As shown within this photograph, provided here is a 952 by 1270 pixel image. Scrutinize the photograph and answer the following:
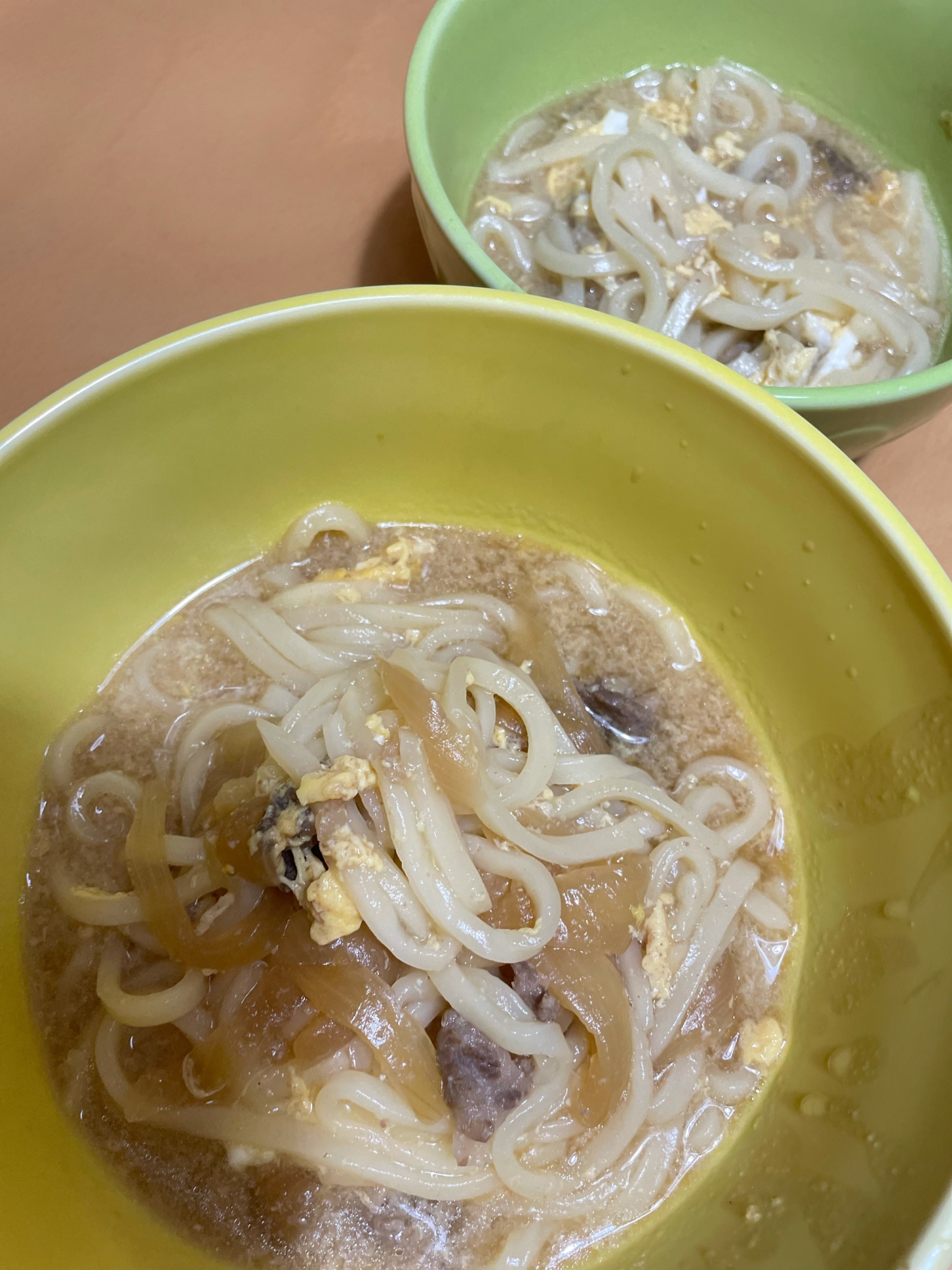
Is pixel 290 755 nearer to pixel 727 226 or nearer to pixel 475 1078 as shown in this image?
pixel 475 1078

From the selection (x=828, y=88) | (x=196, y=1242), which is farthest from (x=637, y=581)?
(x=828, y=88)

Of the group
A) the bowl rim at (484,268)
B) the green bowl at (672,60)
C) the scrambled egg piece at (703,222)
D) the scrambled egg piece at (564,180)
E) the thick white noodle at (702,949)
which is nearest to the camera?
the thick white noodle at (702,949)

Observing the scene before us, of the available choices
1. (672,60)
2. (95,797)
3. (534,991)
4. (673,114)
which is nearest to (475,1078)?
(534,991)

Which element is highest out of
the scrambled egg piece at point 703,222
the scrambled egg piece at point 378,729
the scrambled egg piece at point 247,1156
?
the scrambled egg piece at point 703,222

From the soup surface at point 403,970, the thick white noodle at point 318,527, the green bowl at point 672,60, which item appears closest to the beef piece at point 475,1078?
the soup surface at point 403,970

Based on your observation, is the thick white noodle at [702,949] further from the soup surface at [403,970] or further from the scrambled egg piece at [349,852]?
the scrambled egg piece at [349,852]

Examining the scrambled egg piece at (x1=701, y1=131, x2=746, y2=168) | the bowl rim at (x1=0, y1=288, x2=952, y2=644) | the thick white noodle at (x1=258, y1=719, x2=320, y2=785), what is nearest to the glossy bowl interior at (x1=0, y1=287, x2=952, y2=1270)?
the bowl rim at (x1=0, y1=288, x2=952, y2=644)

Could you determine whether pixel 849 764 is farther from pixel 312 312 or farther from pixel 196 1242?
pixel 196 1242
